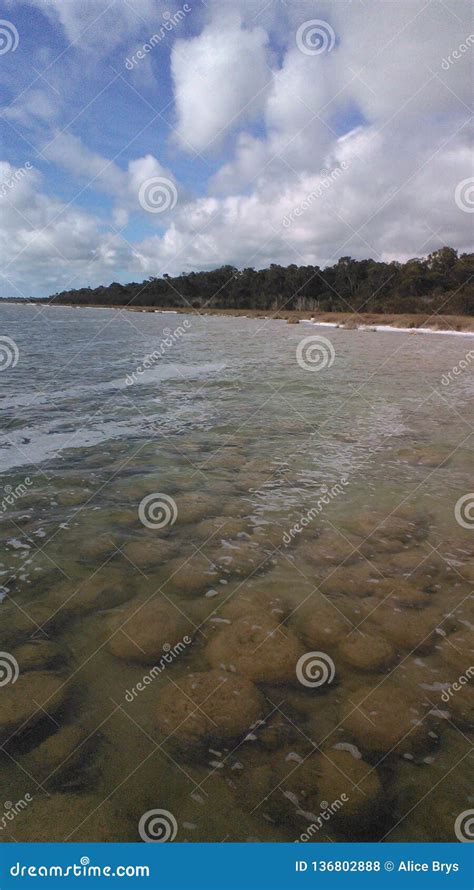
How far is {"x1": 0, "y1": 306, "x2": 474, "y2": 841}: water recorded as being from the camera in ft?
10.7

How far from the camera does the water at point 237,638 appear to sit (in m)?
3.25

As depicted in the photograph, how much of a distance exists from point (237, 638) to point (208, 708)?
0.89 m

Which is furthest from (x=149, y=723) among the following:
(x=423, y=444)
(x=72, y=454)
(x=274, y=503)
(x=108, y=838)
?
(x=423, y=444)

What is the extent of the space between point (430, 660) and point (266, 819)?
219 centimetres

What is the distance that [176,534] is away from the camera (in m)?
6.97

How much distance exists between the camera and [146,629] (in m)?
4.84

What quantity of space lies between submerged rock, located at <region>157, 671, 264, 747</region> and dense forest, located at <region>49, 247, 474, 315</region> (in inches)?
2955

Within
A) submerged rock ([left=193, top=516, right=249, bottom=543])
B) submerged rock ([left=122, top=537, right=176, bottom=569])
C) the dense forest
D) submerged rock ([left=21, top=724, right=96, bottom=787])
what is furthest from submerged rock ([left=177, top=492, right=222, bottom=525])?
the dense forest

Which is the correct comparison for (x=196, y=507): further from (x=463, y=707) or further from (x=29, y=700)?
(x=463, y=707)

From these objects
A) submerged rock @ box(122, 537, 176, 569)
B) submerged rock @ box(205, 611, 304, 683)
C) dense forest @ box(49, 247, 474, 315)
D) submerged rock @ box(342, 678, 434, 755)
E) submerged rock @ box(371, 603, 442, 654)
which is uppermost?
dense forest @ box(49, 247, 474, 315)

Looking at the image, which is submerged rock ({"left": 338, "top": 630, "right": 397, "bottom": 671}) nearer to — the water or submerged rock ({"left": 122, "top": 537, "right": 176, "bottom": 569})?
the water

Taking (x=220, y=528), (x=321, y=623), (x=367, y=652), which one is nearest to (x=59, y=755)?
(x=321, y=623)

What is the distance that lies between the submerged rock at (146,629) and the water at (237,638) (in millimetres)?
24

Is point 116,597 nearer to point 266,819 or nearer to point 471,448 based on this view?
point 266,819
